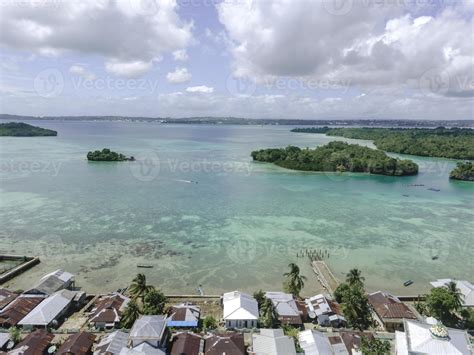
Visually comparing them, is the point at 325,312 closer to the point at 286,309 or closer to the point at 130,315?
the point at 286,309

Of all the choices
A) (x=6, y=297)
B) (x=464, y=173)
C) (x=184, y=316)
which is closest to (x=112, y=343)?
(x=184, y=316)

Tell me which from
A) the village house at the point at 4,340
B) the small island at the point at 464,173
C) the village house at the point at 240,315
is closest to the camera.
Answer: the village house at the point at 4,340

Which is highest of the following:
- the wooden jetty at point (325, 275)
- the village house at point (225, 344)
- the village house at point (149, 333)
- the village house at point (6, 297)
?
the village house at point (149, 333)

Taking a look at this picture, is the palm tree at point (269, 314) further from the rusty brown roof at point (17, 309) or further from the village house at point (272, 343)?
the rusty brown roof at point (17, 309)

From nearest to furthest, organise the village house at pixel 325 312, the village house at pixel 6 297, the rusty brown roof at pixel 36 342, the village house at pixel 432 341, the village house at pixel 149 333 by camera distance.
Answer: the village house at pixel 432 341
the village house at pixel 149 333
the rusty brown roof at pixel 36 342
the village house at pixel 325 312
the village house at pixel 6 297

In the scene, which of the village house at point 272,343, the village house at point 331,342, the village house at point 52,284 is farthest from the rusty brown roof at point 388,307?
the village house at point 52,284

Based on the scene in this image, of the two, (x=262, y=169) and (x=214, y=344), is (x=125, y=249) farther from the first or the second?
(x=262, y=169)
